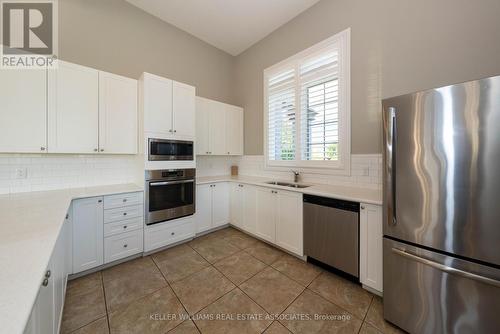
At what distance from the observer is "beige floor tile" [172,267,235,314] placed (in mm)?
1778

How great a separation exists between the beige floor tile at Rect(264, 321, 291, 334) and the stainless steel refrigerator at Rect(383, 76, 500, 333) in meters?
0.84

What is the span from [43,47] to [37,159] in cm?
136

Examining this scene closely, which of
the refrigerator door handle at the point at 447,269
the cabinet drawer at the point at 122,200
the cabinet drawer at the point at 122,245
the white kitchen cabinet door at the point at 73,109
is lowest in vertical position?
the cabinet drawer at the point at 122,245

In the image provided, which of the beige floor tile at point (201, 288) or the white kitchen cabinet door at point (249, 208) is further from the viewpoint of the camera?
the white kitchen cabinet door at point (249, 208)

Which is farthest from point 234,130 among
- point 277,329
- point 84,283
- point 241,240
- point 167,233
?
point 277,329

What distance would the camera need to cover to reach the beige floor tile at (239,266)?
A: 2158 millimetres

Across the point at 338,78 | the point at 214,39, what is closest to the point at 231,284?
the point at 338,78

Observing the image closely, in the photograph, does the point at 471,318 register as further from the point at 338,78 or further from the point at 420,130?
the point at 338,78

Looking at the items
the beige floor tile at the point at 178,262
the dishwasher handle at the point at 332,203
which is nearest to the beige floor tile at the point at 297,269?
the dishwasher handle at the point at 332,203

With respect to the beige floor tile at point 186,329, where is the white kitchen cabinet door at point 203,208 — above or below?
above

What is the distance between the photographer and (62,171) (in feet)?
7.85

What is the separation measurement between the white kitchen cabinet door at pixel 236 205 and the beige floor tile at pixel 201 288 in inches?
44.9

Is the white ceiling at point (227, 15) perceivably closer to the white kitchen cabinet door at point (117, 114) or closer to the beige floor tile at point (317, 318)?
the white kitchen cabinet door at point (117, 114)

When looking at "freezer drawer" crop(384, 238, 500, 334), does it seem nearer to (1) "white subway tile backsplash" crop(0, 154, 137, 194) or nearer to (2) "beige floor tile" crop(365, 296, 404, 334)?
(2) "beige floor tile" crop(365, 296, 404, 334)
